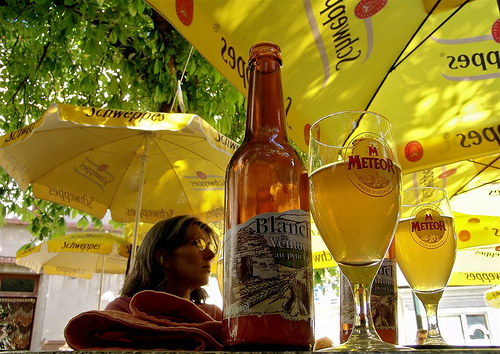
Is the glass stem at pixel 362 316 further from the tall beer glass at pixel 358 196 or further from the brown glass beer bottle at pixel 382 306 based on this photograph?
the brown glass beer bottle at pixel 382 306

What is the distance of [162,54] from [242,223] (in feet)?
15.0

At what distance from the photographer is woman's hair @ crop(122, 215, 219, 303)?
7.91 ft

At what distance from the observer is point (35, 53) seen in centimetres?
518

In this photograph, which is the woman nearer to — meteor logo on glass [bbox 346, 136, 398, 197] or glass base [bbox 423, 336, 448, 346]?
glass base [bbox 423, 336, 448, 346]

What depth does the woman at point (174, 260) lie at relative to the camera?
2410 millimetres

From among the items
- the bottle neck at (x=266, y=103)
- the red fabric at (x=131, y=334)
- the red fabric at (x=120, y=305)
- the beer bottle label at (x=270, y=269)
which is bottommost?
the red fabric at (x=131, y=334)

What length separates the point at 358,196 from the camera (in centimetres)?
62

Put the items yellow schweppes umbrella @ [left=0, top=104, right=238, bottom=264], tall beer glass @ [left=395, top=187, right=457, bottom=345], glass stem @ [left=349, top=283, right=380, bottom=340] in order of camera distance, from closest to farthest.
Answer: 1. glass stem @ [left=349, top=283, right=380, bottom=340]
2. tall beer glass @ [left=395, top=187, right=457, bottom=345]
3. yellow schweppes umbrella @ [left=0, top=104, right=238, bottom=264]


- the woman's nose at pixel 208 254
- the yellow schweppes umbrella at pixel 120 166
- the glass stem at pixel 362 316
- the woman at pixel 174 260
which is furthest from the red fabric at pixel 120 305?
the glass stem at pixel 362 316

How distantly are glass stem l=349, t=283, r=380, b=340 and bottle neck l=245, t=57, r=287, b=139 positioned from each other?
280 mm

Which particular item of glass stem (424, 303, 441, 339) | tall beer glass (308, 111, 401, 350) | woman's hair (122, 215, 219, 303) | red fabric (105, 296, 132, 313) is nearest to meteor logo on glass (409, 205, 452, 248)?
glass stem (424, 303, 441, 339)

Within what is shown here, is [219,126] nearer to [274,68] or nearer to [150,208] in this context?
[150,208]

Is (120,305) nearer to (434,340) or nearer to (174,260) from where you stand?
(174,260)

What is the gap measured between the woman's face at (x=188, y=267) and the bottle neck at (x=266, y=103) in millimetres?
1769
